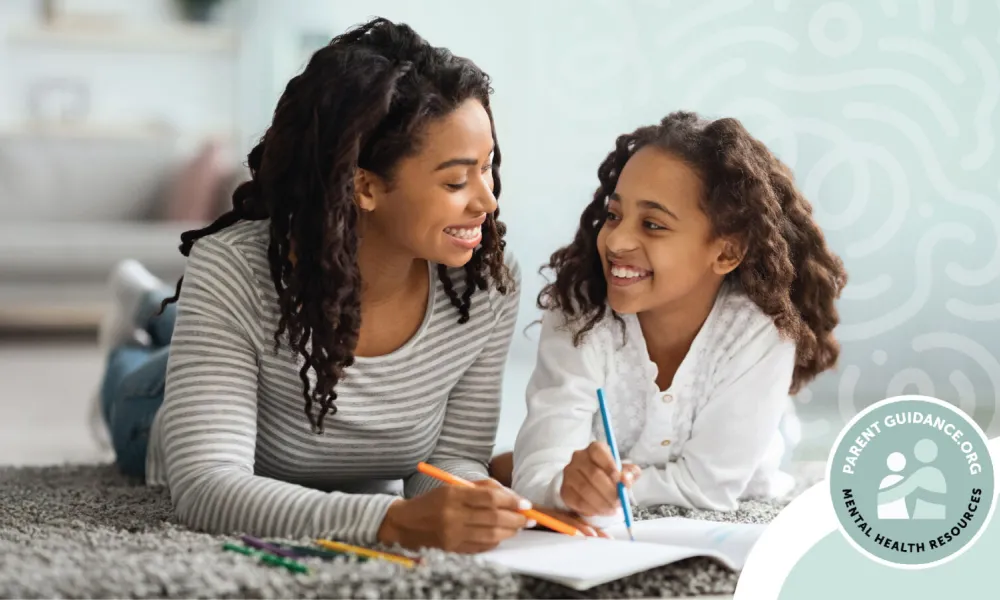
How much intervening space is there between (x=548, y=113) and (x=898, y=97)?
35.5 inches

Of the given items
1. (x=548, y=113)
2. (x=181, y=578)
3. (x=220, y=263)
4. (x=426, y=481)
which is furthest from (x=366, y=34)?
(x=548, y=113)

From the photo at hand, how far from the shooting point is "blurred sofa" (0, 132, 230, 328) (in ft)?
12.4

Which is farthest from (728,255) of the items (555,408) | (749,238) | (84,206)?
(84,206)

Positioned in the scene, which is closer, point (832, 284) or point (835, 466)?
point (835, 466)

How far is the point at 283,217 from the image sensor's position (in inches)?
49.4

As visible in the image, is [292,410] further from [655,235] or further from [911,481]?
[911,481]

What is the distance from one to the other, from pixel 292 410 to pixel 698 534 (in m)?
0.48

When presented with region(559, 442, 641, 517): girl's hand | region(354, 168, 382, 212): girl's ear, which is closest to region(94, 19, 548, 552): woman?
region(354, 168, 382, 212): girl's ear

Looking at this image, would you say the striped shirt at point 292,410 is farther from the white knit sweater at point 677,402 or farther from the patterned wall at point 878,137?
the patterned wall at point 878,137

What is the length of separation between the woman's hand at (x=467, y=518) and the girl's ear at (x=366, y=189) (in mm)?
354

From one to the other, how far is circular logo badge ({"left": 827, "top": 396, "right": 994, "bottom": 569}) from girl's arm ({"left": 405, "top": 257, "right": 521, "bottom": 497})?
1.65 feet

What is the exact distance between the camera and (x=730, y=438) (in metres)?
1.42

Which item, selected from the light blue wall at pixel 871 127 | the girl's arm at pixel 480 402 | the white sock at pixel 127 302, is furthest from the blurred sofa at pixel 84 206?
the girl's arm at pixel 480 402

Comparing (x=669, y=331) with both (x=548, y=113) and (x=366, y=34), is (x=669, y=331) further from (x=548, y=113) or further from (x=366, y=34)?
(x=548, y=113)
